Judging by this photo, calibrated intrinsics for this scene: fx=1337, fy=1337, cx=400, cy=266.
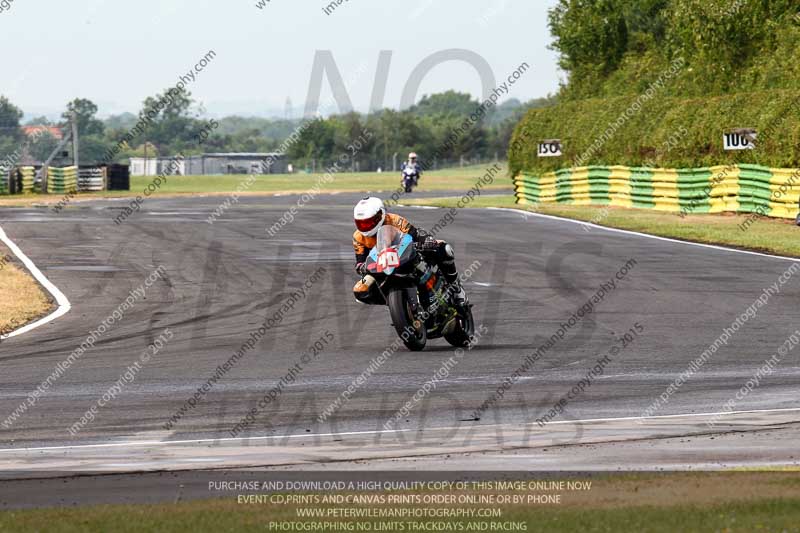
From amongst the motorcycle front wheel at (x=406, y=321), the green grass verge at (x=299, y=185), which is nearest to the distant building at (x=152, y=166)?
the green grass verge at (x=299, y=185)

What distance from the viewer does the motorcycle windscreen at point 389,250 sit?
13219 mm

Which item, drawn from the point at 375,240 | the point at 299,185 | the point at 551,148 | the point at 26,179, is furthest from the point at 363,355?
the point at 299,185

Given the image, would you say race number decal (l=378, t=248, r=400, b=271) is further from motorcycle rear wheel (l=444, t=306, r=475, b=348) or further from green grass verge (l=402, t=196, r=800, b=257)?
green grass verge (l=402, t=196, r=800, b=257)

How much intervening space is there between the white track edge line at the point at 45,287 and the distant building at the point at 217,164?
14423cm

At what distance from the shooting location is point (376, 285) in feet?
44.4

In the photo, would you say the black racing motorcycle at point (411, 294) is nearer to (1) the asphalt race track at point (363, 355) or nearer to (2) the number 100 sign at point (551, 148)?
(1) the asphalt race track at point (363, 355)

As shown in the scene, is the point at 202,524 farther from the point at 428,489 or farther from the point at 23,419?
the point at 23,419

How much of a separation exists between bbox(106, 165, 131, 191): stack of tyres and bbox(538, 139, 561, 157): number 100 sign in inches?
1114

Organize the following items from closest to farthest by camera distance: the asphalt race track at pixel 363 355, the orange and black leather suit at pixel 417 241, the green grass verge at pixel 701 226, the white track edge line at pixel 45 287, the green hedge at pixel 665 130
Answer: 1. the asphalt race track at pixel 363 355
2. the orange and black leather suit at pixel 417 241
3. the white track edge line at pixel 45 287
4. the green grass verge at pixel 701 226
5. the green hedge at pixel 665 130

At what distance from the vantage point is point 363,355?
530 inches

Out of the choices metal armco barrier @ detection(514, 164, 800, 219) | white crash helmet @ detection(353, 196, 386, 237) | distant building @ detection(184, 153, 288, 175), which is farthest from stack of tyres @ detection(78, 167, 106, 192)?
distant building @ detection(184, 153, 288, 175)

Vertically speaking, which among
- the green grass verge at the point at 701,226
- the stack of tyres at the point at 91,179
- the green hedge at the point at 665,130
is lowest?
the stack of tyres at the point at 91,179

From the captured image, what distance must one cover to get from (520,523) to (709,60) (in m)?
50.9

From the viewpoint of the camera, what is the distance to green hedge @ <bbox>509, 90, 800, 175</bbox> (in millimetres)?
34812
